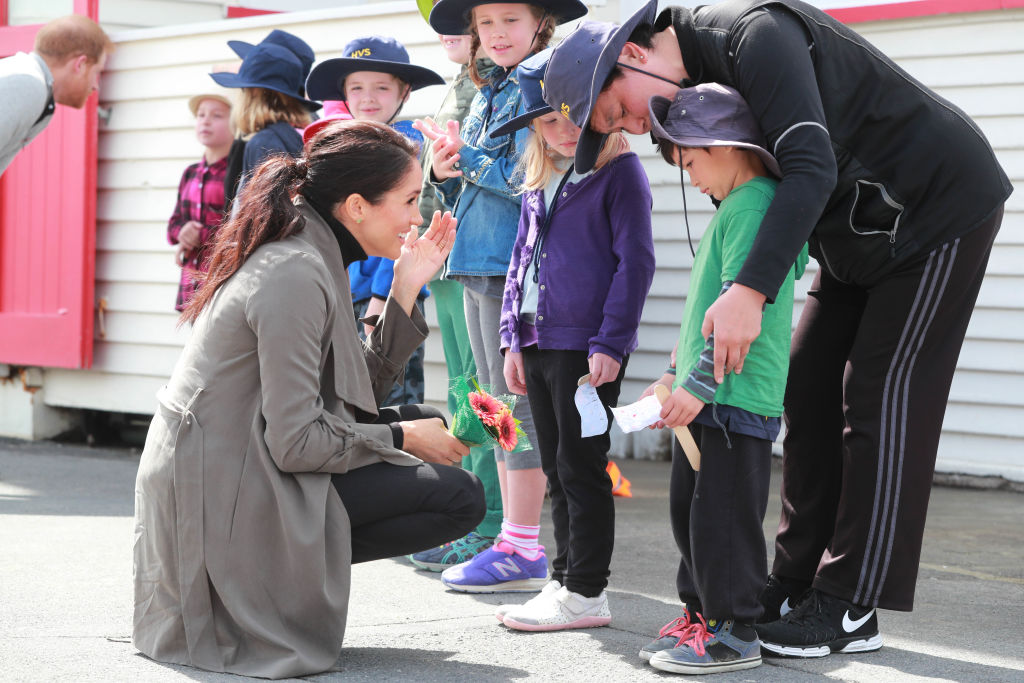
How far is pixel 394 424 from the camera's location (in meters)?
2.88

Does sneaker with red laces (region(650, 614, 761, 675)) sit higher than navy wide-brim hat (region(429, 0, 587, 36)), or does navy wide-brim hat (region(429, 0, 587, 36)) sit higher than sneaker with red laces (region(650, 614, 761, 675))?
navy wide-brim hat (region(429, 0, 587, 36))

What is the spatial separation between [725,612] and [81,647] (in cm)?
153

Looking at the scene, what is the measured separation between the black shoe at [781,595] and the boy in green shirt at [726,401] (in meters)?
0.38

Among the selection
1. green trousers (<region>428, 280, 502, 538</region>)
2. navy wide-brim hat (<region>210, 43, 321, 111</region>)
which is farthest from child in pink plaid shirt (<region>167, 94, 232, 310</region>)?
green trousers (<region>428, 280, 502, 538</region>)

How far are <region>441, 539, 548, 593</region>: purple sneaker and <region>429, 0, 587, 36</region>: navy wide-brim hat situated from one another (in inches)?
65.8

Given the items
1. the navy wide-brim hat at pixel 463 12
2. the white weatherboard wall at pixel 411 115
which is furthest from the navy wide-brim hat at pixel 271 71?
the navy wide-brim hat at pixel 463 12

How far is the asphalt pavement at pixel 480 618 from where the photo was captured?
269 centimetres

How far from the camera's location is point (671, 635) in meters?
2.84

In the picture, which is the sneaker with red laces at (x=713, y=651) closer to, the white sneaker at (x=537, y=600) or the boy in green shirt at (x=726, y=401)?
the boy in green shirt at (x=726, y=401)

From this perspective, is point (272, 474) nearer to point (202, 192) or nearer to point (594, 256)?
point (594, 256)

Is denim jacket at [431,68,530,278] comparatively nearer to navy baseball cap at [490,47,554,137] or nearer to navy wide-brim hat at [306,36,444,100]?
navy baseball cap at [490,47,554,137]

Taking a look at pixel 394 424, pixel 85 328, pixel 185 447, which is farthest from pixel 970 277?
pixel 85 328

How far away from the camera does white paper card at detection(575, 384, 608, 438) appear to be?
295 cm

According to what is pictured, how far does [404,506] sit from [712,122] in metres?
1.13
